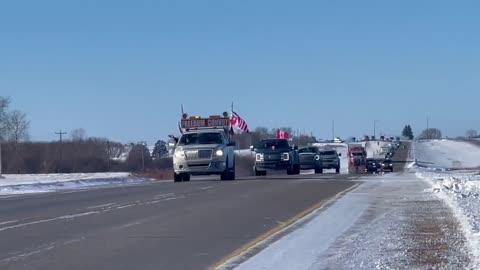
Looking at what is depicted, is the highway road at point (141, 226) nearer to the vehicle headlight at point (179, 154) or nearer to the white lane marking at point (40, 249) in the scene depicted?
the white lane marking at point (40, 249)

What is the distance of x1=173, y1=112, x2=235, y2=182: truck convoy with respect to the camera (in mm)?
35531

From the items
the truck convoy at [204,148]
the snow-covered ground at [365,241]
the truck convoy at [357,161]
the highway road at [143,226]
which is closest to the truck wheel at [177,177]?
the truck convoy at [204,148]

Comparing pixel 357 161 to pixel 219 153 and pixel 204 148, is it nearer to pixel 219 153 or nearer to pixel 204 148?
pixel 219 153

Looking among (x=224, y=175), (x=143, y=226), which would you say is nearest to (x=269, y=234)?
(x=143, y=226)

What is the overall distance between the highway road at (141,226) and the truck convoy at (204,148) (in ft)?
26.0

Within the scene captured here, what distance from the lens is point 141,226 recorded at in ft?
54.6

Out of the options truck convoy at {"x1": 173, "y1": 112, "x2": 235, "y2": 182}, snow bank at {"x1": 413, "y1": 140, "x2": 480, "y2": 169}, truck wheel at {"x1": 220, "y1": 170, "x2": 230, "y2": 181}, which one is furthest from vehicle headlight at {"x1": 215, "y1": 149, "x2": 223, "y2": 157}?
snow bank at {"x1": 413, "y1": 140, "x2": 480, "y2": 169}

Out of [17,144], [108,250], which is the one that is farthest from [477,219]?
[17,144]

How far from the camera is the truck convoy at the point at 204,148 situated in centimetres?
3553

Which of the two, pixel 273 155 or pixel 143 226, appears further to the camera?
pixel 273 155

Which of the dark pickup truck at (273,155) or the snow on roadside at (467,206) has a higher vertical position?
the dark pickup truck at (273,155)

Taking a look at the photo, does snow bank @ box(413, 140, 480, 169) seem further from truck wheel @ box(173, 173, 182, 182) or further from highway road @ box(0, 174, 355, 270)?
highway road @ box(0, 174, 355, 270)

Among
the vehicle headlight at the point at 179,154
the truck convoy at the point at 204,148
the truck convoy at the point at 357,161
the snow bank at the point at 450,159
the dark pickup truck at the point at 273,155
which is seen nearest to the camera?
the truck convoy at the point at 204,148

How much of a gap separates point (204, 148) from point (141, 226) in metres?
18.8
